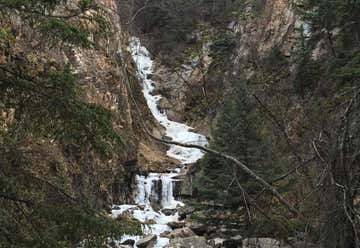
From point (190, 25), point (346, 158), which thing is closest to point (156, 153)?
point (190, 25)

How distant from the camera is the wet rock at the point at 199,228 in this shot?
1426 cm

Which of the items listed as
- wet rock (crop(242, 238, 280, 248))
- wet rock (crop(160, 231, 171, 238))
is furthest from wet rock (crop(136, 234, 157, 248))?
wet rock (crop(242, 238, 280, 248))

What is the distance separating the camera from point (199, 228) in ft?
47.6

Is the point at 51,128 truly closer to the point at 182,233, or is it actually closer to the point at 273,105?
the point at 273,105

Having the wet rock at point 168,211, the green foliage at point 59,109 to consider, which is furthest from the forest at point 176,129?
the wet rock at point 168,211

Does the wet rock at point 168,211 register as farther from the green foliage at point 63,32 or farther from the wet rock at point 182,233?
the green foliage at point 63,32

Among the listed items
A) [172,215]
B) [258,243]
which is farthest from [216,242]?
[258,243]

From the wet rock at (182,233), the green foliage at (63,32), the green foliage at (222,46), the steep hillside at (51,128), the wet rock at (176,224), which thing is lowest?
the wet rock at (182,233)

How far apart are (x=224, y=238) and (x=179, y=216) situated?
510cm

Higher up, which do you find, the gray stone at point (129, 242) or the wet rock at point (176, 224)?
the wet rock at point (176, 224)

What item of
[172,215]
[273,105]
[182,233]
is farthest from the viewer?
[172,215]

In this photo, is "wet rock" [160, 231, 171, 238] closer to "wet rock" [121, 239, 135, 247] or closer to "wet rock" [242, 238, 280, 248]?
"wet rock" [121, 239, 135, 247]

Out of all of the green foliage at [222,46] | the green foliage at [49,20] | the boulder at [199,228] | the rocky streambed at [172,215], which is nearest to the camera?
the green foliage at [49,20]

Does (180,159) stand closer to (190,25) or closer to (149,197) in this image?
(149,197)
